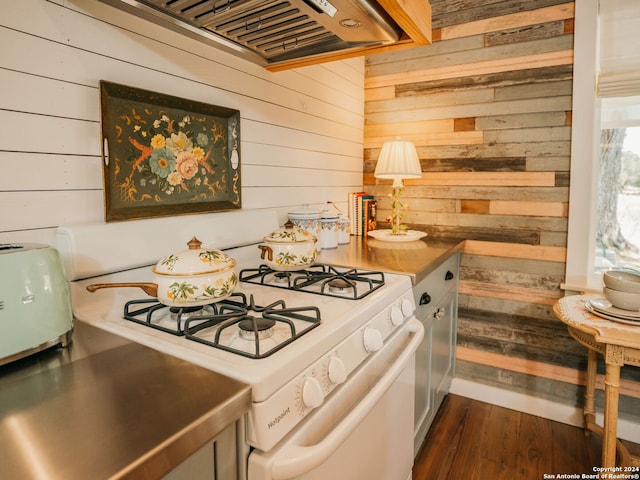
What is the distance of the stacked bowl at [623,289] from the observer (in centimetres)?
151

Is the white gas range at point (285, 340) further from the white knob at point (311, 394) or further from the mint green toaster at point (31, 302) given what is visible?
the mint green toaster at point (31, 302)

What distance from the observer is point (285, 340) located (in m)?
0.80

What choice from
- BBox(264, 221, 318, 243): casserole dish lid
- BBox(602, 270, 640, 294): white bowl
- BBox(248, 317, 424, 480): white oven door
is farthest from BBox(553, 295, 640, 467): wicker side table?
BBox(264, 221, 318, 243): casserole dish lid

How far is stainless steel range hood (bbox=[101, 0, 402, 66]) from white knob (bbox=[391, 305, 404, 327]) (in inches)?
33.6

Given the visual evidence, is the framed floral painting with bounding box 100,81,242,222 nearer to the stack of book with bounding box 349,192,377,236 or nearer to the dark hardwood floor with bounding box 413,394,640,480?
the stack of book with bounding box 349,192,377,236

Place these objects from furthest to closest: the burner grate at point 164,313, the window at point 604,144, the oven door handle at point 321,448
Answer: the window at point 604,144, the burner grate at point 164,313, the oven door handle at point 321,448

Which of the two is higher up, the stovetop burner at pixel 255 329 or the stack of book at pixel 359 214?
the stack of book at pixel 359 214

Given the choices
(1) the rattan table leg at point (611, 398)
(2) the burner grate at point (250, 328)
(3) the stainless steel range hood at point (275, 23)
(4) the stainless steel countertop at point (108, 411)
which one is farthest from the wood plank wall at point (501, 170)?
(4) the stainless steel countertop at point (108, 411)

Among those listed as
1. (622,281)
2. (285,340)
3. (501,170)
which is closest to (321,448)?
(285,340)

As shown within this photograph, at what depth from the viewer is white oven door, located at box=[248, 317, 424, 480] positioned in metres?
0.68

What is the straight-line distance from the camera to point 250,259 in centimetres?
154

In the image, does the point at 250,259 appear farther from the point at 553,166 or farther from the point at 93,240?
the point at 553,166

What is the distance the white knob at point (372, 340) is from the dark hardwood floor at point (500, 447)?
105 cm

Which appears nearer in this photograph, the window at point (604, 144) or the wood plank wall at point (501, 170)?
the window at point (604, 144)
